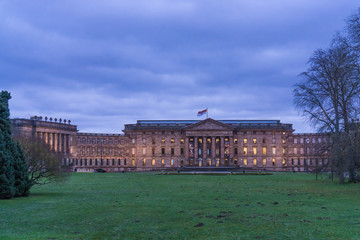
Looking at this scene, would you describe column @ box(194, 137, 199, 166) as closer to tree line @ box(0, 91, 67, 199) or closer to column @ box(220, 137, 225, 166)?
column @ box(220, 137, 225, 166)

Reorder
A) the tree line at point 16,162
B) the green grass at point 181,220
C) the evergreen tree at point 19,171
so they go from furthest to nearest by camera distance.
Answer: the evergreen tree at point 19,171 → the tree line at point 16,162 → the green grass at point 181,220

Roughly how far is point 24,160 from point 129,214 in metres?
11.9

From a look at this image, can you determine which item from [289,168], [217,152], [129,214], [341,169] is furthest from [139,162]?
[129,214]

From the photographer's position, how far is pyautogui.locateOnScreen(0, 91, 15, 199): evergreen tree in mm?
23922

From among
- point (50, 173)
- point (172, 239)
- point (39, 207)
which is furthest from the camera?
point (50, 173)

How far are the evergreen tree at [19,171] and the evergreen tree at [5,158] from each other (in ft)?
1.86

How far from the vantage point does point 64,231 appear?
46.1ft

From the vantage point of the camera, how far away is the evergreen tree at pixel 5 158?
942 inches

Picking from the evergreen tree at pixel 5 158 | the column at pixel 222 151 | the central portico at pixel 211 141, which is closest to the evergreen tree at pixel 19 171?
the evergreen tree at pixel 5 158

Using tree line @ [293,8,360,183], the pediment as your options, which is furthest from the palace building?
tree line @ [293,8,360,183]

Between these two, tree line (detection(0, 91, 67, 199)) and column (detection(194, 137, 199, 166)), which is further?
column (detection(194, 137, 199, 166))

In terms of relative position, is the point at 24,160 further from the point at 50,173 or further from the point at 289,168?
the point at 289,168

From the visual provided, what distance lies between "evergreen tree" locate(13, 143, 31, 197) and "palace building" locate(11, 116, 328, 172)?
299 feet

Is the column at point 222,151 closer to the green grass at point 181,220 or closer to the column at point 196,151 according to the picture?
the column at point 196,151
